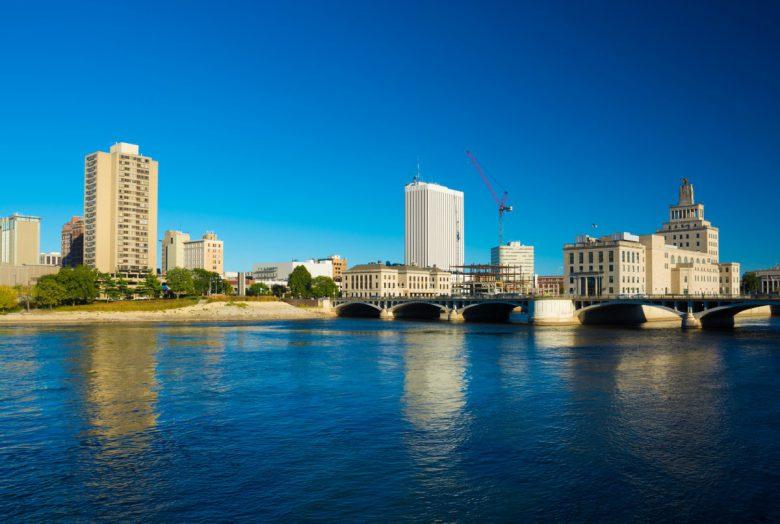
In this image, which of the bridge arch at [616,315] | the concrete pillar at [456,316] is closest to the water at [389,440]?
the bridge arch at [616,315]

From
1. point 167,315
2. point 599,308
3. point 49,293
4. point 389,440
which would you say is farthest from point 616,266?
point 49,293

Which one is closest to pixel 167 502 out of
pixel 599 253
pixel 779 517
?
pixel 779 517

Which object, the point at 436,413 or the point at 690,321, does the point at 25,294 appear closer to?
the point at 690,321

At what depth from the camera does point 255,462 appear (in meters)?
30.8

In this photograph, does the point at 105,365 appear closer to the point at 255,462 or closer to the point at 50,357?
the point at 50,357

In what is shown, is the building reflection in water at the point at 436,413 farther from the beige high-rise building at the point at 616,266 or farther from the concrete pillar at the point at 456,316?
the beige high-rise building at the point at 616,266

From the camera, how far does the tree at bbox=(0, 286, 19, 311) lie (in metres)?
160

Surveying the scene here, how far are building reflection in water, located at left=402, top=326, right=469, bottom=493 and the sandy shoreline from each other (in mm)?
108971

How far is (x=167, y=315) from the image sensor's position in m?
176

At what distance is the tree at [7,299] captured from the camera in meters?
160

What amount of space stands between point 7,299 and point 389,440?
15992 cm

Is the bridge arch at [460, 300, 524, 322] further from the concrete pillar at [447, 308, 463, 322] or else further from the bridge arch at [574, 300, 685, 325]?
the bridge arch at [574, 300, 685, 325]

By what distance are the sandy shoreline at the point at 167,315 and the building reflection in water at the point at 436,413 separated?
4290 inches

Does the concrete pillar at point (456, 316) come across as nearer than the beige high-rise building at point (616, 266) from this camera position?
No
